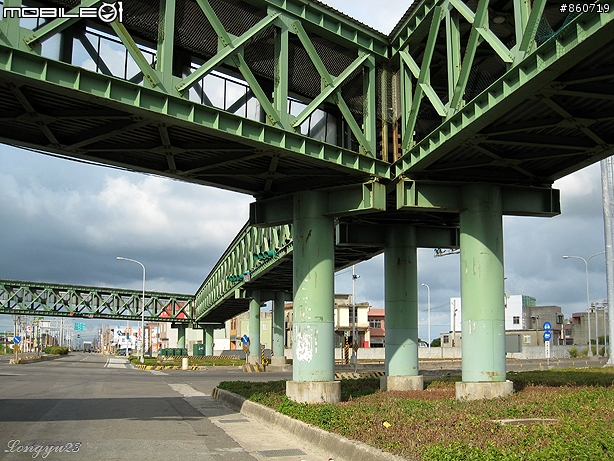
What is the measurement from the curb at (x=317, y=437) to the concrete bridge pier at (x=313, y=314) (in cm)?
138

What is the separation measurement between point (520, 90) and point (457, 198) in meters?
6.44

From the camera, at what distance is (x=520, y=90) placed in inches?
520

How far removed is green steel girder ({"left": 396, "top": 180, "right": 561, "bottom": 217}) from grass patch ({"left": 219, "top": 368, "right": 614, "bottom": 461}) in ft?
17.6

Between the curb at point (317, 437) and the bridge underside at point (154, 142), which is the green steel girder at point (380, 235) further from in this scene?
the curb at point (317, 437)

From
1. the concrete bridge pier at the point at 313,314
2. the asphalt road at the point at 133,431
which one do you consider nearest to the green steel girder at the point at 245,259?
the asphalt road at the point at 133,431

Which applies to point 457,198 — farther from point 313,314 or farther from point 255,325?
point 255,325

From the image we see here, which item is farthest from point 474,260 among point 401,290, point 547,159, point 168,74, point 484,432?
point 168,74

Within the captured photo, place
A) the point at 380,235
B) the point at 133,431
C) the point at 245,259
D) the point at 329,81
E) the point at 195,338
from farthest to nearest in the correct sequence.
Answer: the point at 195,338 < the point at 245,259 < the point at 380,235 < the point at 329,81 < the point at 133,431

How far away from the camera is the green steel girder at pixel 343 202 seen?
→ 18.9 meters

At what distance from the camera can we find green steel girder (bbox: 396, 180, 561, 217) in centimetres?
1908

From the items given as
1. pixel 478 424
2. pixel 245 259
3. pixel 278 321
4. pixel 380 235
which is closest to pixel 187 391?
pixel 380 235

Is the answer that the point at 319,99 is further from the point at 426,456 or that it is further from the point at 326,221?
the point at 426,456

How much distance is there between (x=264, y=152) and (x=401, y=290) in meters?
8.64

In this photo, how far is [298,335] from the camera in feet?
61.4
